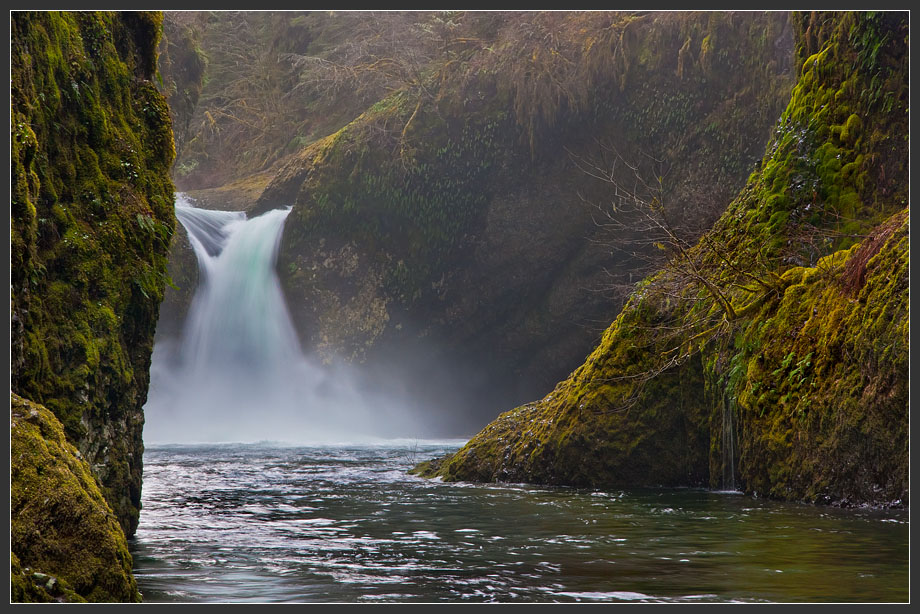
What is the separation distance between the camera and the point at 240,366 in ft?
79.5

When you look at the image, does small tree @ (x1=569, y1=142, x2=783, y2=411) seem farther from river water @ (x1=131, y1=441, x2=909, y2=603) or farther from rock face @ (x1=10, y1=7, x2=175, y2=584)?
rock face @ (x1=10, y1=7, x2=175, y2=584)

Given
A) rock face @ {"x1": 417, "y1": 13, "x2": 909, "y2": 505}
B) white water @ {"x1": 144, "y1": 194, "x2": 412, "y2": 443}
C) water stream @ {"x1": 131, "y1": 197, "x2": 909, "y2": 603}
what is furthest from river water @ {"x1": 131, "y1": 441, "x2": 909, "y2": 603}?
white water @ {"x1": 144, "y1": 194, "x2": 412, "y2": 443}

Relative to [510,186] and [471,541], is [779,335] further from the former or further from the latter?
[510,186]

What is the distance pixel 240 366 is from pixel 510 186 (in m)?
8.91

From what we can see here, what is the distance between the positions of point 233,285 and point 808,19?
16.7 m

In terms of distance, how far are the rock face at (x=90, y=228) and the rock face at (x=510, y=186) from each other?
14.2 metres

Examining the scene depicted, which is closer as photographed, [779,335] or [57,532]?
[57,532]

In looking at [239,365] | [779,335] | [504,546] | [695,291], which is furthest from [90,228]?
[239,365]

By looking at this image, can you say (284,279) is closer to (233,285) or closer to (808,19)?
(233,285)

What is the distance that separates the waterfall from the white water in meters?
0.03

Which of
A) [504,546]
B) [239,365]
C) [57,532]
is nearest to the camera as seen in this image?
[57,532]

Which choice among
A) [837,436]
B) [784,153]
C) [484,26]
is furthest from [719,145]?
[837,436]

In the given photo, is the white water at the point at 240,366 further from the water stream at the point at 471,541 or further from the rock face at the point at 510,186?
the water stream at the point at 471,541

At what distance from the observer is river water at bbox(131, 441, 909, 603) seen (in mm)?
5090
